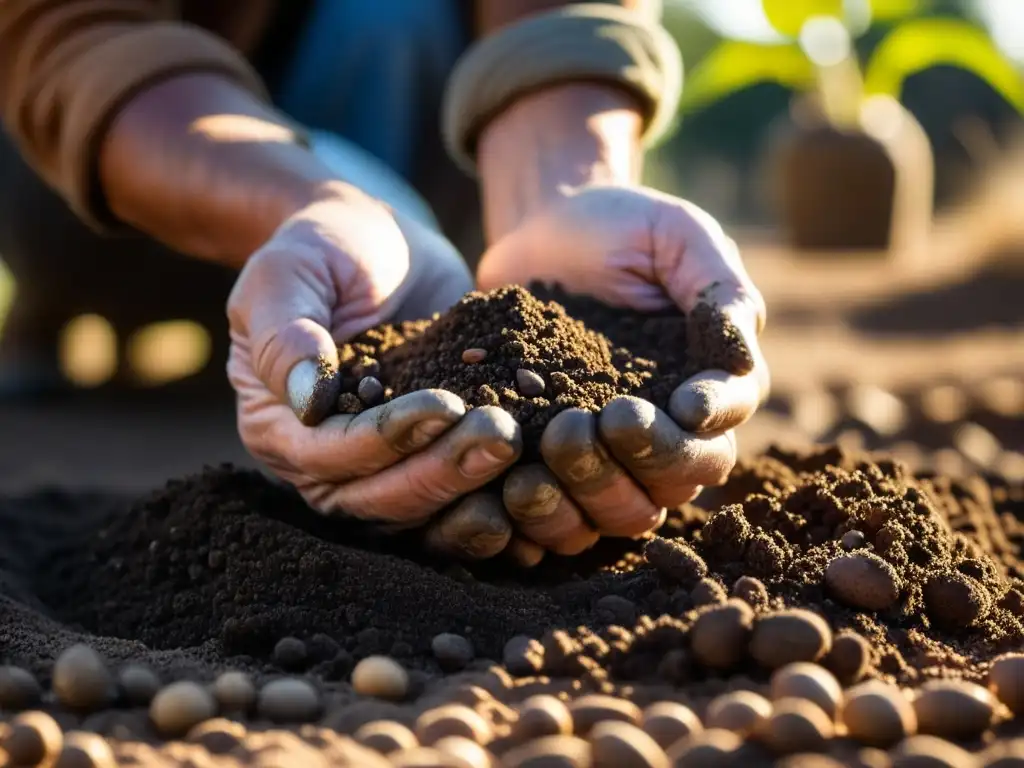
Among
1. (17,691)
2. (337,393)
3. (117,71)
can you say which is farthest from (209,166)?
(17,691)

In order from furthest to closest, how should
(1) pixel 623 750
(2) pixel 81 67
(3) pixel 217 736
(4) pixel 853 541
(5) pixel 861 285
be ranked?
(5) pixel 861 285 < (2) pixel 81 67 < (4) pixel 853 541 < (3) pixel 217 736 < (1) pixel 623 750

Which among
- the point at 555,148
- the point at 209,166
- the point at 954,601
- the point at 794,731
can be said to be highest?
the point at 555,148

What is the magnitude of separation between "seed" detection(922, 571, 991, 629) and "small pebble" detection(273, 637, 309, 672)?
66cm

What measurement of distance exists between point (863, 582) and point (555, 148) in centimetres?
101

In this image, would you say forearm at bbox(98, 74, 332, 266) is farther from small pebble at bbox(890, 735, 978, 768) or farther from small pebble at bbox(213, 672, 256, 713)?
small pebble at bbox(890, 735, 978, 768)

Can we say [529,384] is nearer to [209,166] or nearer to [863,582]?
[863,582]

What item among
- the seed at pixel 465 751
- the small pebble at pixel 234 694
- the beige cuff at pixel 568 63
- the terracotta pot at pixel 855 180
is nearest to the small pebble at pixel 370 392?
the small pebble at pixel 234 694

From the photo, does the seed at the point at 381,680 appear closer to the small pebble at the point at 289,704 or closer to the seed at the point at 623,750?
the small pebble at the point at 289,704

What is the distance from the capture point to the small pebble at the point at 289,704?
1.03m

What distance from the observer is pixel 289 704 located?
3.39 ft

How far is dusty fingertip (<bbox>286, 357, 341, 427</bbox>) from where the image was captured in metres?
1.36

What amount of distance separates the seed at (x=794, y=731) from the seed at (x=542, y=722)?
6.3 inches

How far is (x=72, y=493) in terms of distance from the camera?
2211 mm

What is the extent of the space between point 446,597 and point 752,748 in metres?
0.45
